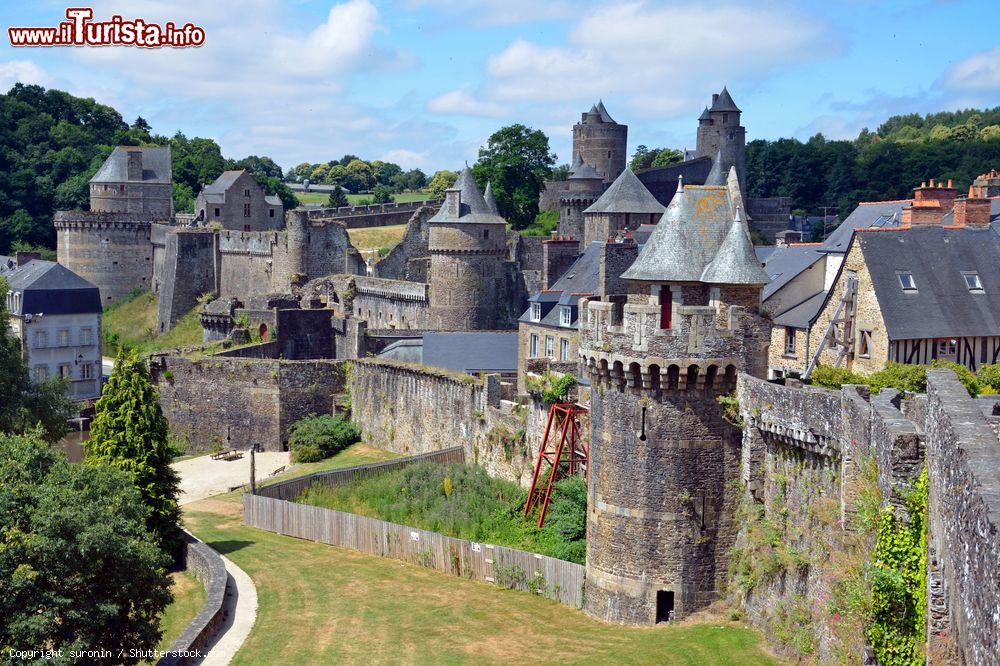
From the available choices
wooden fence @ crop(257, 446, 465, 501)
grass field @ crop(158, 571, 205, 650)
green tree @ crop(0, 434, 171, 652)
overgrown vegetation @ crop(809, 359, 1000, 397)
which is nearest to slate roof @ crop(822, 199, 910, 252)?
wooden fence @ crop(257, 446, 465, 501)

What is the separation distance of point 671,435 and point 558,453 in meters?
6.70

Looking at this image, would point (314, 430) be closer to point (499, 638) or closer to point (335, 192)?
point (499, 638)

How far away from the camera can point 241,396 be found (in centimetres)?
4394

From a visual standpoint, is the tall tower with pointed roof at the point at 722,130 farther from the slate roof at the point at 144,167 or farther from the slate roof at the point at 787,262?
the slate roof at the point at 787,262

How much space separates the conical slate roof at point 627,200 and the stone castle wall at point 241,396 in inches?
728

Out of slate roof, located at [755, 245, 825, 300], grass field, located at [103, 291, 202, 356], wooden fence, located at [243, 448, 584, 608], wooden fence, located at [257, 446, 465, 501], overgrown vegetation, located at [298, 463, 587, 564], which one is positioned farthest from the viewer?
grass field, located at [103, 291, 202, 356]

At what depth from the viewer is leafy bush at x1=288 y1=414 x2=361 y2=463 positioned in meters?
40.3

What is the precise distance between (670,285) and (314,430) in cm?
2162

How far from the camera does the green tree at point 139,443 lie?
28.9 meters

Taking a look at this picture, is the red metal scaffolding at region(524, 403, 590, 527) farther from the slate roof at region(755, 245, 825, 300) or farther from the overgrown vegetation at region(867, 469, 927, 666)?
the overgrown vegetation at region(867, 469, 927, 666)

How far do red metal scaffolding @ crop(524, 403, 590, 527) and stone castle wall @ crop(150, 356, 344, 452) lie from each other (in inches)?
619

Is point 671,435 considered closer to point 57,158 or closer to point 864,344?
point 864,344

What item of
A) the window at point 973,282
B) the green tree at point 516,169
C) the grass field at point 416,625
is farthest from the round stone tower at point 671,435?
the green tree at point 516,169

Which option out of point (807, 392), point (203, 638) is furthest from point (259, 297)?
point (807, 392)
